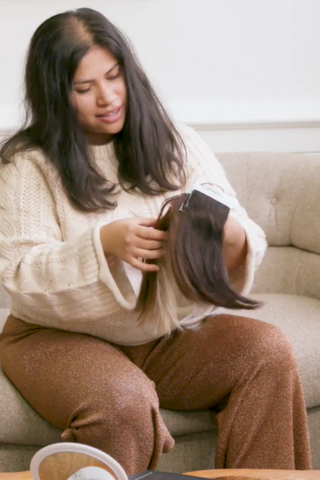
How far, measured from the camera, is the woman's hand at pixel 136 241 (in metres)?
1.51

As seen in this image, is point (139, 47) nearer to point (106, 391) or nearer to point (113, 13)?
point (113, 13)

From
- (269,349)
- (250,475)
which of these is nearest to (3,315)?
(269,349)

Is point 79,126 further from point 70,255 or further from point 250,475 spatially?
point 250,475

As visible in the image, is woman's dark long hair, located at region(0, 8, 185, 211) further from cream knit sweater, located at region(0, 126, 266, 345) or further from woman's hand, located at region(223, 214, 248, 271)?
woman's hand, located at region(223, 214, 248, 271)

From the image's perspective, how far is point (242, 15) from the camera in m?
2.75

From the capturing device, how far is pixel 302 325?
6.73 feet

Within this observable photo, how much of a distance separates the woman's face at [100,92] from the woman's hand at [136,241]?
0.32 meters

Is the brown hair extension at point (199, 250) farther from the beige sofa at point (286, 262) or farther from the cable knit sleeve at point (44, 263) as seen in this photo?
the beige sofa at point (286, 262)

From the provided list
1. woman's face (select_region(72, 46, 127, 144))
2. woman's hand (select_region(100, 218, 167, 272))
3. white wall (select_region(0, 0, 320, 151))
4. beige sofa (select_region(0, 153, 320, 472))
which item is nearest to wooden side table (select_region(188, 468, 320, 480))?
woman's hand (select_region(100, 218, 167, 272))

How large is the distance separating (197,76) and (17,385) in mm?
1386

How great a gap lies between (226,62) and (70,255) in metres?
1.34

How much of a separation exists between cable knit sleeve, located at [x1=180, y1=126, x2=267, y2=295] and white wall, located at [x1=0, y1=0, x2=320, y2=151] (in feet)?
2.62

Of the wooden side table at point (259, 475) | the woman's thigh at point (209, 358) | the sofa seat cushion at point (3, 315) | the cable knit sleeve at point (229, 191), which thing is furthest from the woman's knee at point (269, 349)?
the sofa seat cushion at point (3, 315)

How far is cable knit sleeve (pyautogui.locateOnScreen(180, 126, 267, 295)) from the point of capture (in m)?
1.67
